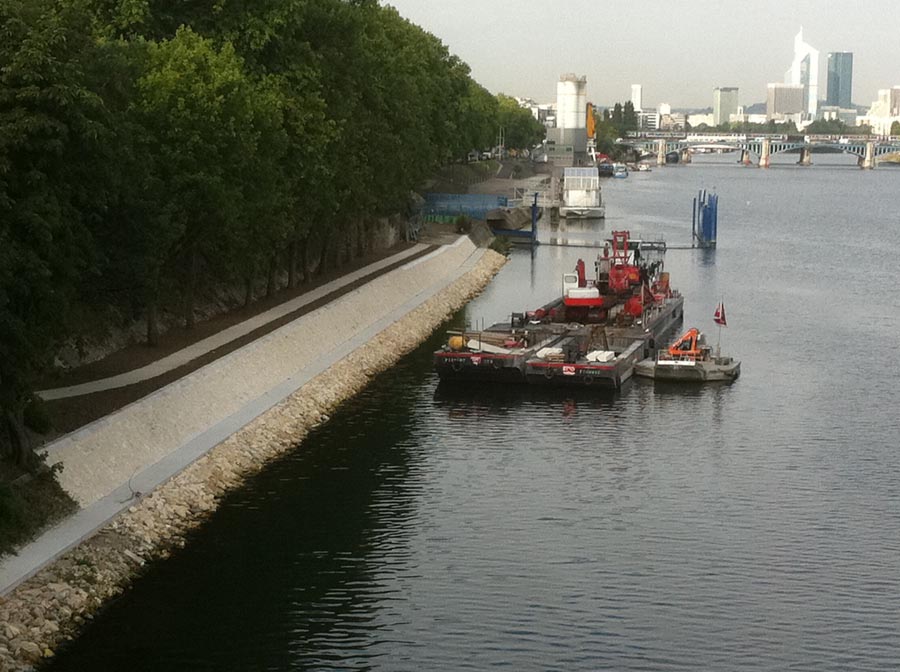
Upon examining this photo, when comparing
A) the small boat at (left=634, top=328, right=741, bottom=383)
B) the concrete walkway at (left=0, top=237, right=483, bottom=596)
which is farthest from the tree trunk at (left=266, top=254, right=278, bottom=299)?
the small boat at (left=634, top=328, right=741, bottom=383)

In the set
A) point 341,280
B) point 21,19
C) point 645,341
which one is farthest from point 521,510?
point 341,280

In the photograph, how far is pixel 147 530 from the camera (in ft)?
113

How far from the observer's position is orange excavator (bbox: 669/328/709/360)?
192 feet

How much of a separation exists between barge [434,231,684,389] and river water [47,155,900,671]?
3.77ft

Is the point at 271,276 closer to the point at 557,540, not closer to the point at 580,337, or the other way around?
the point at 580,337

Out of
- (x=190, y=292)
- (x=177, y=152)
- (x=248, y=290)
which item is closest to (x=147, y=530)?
(x=177, y=152)

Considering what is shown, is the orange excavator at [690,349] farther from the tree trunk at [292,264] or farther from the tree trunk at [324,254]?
the tree trunk at [324,254]

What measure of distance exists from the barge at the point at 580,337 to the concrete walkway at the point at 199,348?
7.08 meters

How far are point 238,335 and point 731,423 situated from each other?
18353mm

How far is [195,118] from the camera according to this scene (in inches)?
1928

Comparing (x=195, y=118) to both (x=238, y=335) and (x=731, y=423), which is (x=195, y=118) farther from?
(x=731, y=423)

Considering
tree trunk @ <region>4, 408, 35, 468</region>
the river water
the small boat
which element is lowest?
the river water

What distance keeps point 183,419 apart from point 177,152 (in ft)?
34.7

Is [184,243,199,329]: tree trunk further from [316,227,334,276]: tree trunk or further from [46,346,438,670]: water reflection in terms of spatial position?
[316,227,334,276]: tree trunk
